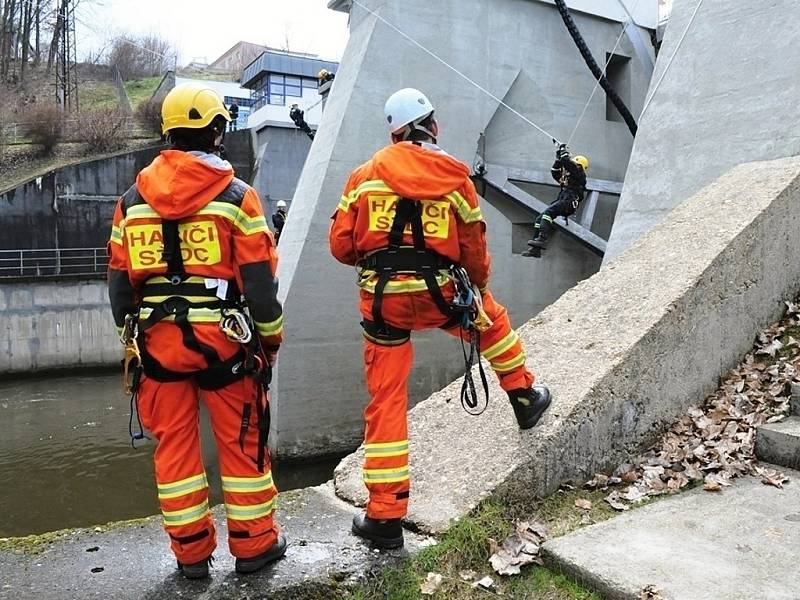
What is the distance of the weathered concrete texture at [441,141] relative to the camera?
9586mm

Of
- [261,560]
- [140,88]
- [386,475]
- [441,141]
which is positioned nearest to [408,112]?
[386,475]

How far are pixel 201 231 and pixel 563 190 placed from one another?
8713 mm

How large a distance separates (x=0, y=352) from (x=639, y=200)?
1734 centimetres

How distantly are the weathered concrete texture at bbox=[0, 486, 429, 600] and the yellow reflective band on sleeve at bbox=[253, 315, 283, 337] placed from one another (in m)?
0.91

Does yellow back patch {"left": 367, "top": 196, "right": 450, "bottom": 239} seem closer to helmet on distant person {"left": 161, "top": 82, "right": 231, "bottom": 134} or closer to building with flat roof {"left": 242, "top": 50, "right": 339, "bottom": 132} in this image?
helmet on distant person {"left": 161, "top": 82, "right": 231, "bottom": 134}

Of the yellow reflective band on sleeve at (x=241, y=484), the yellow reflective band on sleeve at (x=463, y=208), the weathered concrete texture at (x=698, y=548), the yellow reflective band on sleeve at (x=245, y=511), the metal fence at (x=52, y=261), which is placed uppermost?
the yellow reflective band on sleeve at (x=463, y=208)

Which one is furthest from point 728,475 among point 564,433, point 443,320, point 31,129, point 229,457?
point 31,129

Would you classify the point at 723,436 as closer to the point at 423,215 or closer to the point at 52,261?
the point at 423,215

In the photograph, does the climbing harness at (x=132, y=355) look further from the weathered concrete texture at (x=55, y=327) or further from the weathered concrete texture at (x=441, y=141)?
the weathered concrete texture at (x=55, y=327)

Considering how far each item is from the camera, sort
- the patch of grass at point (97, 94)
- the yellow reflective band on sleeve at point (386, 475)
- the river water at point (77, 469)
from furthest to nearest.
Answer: the patch of grass at point (97, 94) < the river water at point (77, 469) < the yellow reflective band on sleeve at point (386, 475)

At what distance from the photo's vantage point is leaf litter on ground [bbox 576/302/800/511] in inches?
127

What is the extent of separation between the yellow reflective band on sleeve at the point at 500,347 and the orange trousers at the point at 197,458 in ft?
3.79

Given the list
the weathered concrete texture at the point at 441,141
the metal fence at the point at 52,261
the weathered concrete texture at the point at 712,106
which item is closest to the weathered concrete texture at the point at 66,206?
the metal fence at the point at 52,261

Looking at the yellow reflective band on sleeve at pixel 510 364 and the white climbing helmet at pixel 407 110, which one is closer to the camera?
the white climbing helmet at pixel 407 110
